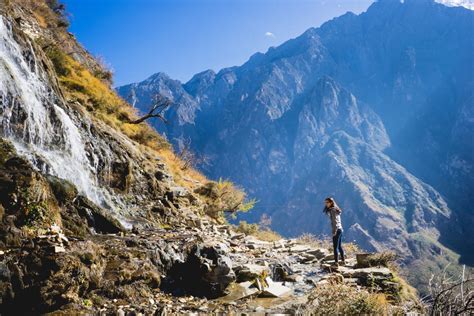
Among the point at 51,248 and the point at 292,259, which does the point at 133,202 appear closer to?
the point at 292,259

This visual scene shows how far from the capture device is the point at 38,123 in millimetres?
12430

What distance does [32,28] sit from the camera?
83.4 ft

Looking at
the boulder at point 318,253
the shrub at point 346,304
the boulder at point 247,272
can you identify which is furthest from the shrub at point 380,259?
the shrub at point 346,304

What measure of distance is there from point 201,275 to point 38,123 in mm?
7405

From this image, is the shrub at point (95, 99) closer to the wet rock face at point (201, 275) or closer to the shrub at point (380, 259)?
the wet rock face at point (201, 275)

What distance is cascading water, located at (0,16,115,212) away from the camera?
1152 centimetres

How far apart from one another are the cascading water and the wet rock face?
5.21m

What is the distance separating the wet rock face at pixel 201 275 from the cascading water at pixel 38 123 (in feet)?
17.1

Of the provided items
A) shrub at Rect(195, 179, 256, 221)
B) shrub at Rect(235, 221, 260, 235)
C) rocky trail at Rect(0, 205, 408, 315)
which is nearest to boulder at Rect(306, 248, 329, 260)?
rocky trail at Rect(0, 205, 408, 315)

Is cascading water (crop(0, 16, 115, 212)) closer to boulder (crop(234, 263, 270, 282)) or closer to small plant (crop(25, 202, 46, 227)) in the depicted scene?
small plant (crop(25, 202, 46, 227))

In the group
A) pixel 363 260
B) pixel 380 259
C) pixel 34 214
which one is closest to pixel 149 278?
pixel 34 214

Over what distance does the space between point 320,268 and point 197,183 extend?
1670cm

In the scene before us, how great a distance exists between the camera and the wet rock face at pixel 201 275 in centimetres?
902

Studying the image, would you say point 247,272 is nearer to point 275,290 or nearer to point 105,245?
point 275,290
